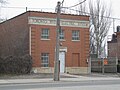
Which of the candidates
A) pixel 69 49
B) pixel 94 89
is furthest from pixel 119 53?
pixel 94 89

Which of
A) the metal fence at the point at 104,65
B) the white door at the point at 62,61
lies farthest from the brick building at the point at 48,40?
the metal fence at the point at 104,65

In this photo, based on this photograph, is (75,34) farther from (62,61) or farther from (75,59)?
(62,61)

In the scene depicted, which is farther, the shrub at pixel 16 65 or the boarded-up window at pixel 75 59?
the boarded-up window at pixel 75 59

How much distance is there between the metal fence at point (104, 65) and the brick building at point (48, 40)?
2340mm

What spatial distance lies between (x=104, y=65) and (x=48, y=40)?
28.3ft

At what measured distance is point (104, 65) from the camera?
45.1 metres

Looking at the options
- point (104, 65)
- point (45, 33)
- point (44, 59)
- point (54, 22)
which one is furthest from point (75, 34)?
point (104, 65)

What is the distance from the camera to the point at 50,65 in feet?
136

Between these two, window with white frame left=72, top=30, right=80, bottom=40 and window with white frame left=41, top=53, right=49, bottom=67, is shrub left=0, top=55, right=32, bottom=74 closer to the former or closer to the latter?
window with white frame left=41, top=53, right=49, bottom=67

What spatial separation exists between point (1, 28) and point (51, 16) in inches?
415

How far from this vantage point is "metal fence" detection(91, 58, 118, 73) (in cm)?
4425

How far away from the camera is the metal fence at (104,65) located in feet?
145

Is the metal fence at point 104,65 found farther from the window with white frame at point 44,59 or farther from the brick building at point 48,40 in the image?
the window with white frame at point 44,59

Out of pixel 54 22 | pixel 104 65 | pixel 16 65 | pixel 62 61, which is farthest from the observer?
pixel 104 65
